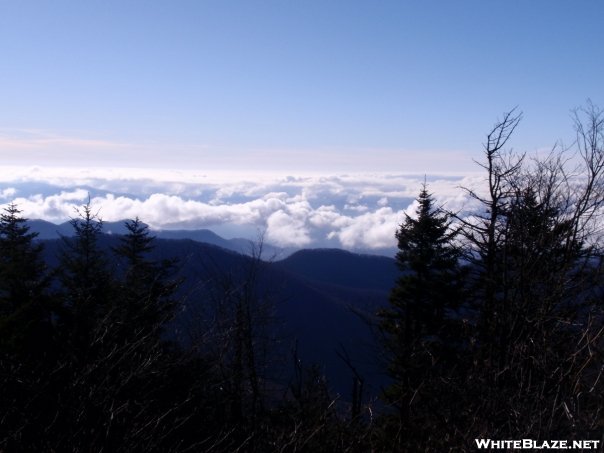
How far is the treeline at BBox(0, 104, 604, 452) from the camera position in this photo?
5.04 m

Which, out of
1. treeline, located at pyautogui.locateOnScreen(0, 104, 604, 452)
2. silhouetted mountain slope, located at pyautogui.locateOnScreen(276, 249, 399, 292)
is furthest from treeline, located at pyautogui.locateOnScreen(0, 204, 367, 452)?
silhouetted mountain slope, located at pyautogui.locateOnScreen(276, 249, 399, 292)

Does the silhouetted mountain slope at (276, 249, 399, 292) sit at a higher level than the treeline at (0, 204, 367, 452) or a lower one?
lower

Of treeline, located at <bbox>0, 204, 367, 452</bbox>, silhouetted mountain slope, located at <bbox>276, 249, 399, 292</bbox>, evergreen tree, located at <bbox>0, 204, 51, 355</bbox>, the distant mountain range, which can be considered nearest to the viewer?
treeline, located at <bbox>0, 204, 367, 452</bbox>

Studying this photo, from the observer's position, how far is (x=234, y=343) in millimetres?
10414

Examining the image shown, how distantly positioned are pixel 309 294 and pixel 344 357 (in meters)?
73.9

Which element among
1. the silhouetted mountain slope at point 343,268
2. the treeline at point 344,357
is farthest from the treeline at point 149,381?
the silhouetted mountain slope at point 343,268

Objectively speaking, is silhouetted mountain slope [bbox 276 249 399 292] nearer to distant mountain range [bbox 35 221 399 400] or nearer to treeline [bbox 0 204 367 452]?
distant mountain range [bbox 35 221 399 400]

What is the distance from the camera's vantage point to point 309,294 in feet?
268

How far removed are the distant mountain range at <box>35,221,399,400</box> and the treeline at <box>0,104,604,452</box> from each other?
17.1 inches

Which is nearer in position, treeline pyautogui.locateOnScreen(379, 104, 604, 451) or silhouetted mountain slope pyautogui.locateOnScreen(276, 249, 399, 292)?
treeline pyautogui.locateOnScreen(379, 104, 604, 451)

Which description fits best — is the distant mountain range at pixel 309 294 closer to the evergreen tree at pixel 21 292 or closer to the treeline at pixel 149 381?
the treeline at pixel 149 381

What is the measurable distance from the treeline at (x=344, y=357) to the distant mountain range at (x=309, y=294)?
434 mm

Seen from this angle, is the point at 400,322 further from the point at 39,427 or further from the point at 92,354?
the point at 39,427

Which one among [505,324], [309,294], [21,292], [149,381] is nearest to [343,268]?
[309,294]
